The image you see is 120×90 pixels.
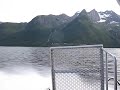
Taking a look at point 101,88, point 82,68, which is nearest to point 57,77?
point 82,68

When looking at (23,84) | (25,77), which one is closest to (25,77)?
(25,77)

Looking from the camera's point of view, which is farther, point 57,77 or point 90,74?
point 57,77

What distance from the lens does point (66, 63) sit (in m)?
6.31

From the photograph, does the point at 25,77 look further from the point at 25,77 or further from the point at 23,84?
the point at 23,84

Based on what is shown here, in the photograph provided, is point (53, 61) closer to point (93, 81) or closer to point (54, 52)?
point (54, 52)

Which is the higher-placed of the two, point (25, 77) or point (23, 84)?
point (23, 84)

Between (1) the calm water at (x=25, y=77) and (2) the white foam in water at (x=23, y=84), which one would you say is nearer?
(2) the white foam in water at (x=23, y=84)

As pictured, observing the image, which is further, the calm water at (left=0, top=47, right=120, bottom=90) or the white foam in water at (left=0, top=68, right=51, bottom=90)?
the calm water at (left=0, top=47, right=120, bottom=90)

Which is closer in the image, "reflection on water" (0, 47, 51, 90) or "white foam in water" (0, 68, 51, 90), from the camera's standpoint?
"white foam in water" (0, 68, 51, 90)

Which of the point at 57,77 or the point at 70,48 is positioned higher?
the point at 70,48

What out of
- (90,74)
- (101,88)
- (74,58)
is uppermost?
(74,58)

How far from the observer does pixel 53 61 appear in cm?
635

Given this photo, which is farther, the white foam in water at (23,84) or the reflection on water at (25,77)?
the reflection on water at (25,77)

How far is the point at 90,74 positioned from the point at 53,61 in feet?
3.32
